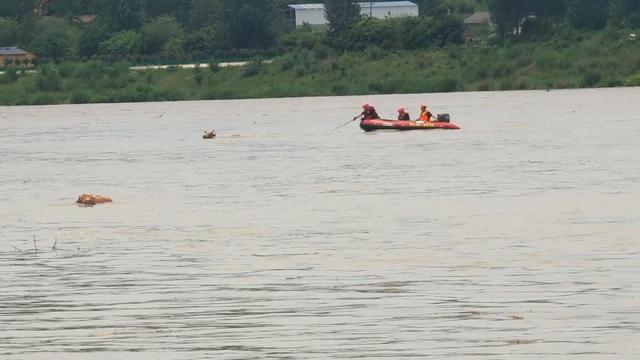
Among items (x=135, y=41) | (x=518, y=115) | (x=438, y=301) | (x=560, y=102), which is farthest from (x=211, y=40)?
(x=438, y=301)

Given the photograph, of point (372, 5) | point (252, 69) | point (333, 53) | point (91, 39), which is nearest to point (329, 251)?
point (252, 69)

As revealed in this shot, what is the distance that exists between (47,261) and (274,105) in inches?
2430

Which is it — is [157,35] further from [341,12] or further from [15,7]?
[15,7]

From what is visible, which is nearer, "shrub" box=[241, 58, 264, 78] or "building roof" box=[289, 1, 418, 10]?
"shrub" box=[241, 58, 264, 78]

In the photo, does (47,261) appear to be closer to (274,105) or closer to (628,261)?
(628,261)

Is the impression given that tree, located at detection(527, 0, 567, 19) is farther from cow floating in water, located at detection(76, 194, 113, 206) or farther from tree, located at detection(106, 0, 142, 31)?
cow floating in water, located at detection(76, 194, 113, 206)

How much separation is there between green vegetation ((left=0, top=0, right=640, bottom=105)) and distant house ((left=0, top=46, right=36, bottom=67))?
5.21 ft

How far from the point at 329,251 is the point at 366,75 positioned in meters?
71.9

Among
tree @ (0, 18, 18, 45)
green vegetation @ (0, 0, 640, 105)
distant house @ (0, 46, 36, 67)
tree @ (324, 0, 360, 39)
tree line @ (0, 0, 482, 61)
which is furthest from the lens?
tree @ (0, 18, 18, 45)

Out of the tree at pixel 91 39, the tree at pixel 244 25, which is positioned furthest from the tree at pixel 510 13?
the tree at pixel 91 39

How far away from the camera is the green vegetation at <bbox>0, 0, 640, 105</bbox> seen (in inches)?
3578

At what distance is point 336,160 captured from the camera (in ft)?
145

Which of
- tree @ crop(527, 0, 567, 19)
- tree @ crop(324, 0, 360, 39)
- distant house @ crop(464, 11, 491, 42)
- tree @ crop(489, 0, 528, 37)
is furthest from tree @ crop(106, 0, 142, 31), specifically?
tree @ crop(527, 0, 567, 19)

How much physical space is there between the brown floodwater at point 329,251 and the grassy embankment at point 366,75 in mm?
38751
